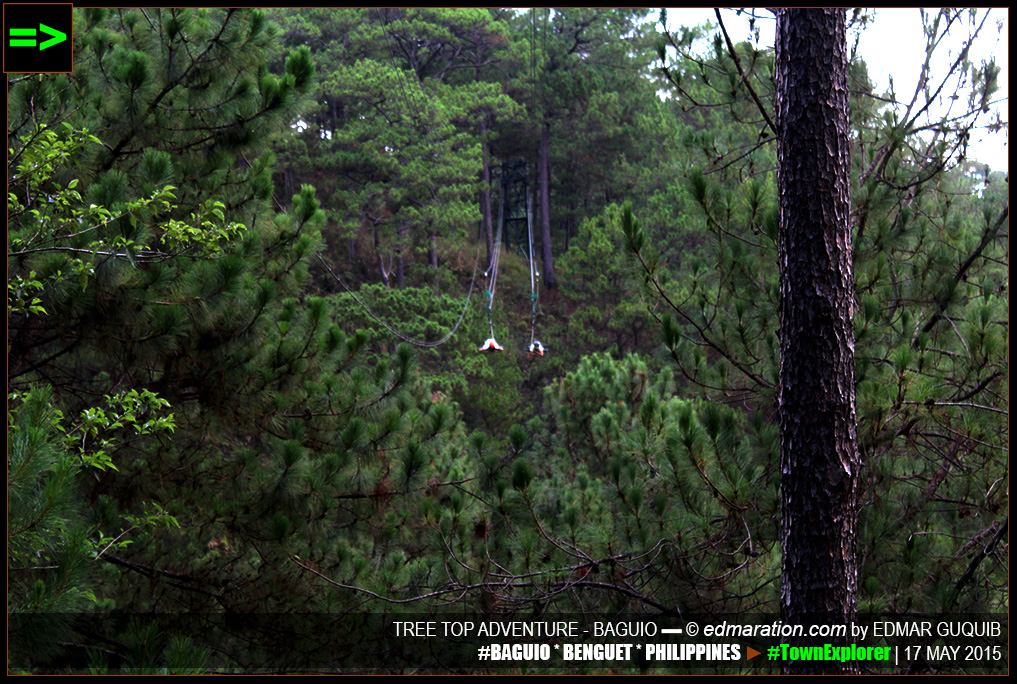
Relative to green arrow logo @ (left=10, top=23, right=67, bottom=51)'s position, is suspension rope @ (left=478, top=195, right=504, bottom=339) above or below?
below

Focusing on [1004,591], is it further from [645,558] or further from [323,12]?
[323,12]

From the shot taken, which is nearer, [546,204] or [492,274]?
[492,274]

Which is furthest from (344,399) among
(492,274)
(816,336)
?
(492,274)

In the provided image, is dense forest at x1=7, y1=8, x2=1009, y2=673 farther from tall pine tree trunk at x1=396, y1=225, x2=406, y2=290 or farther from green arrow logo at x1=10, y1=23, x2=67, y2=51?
tall pine tree trunk at x1=396, y1=225, x2=406, y2=290

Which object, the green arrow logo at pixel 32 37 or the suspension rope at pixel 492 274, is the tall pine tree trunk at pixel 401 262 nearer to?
the suspension rope at pixel 492 274

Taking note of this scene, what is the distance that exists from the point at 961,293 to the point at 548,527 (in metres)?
2.39

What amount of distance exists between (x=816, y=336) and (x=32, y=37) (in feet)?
9.43

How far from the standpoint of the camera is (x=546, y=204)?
21281mm

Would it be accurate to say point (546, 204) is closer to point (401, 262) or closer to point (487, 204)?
point (487, 204)

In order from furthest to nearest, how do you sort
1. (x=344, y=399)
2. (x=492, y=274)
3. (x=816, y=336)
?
(x=492, y=274) < (x=344, y=399) < (x=816, y=336)

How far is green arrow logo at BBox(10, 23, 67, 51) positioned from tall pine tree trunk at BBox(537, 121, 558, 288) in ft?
63.1

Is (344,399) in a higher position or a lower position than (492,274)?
lower

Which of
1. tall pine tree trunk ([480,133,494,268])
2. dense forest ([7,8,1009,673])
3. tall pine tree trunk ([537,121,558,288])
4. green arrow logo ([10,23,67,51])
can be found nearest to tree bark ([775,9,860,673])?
dense forest ([7,8,1009,673])

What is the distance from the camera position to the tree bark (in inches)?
89.4
